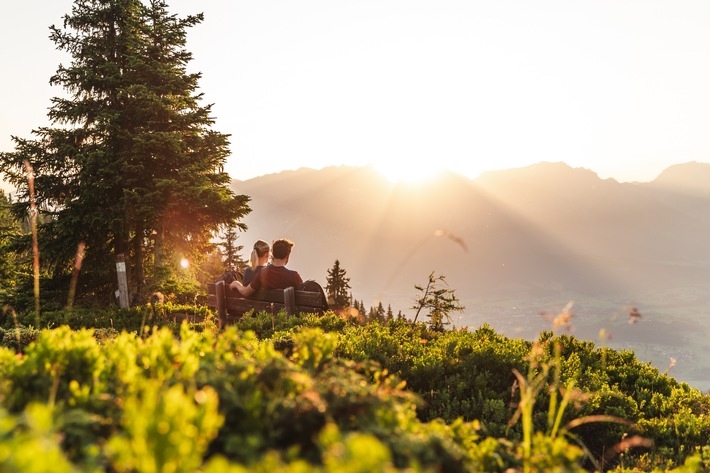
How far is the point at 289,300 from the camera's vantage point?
381 inches

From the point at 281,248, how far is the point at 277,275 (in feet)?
2.02

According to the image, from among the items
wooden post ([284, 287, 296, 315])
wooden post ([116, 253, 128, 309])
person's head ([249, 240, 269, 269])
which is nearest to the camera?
wooden post ([284, 287, 296, 315])

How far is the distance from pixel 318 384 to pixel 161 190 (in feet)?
49.5

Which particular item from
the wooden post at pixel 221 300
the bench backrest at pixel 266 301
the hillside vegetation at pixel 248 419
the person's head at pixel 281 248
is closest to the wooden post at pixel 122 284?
the bench backrest at pixel 266 301

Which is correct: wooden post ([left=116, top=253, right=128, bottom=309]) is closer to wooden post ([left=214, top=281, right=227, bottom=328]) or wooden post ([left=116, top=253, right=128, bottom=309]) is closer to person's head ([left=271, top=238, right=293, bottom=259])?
wooden post ([left=214, top=281, right=227, bottom=328])

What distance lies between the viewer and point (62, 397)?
8.50 ft

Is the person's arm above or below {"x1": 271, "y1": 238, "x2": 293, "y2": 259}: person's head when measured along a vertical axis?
below

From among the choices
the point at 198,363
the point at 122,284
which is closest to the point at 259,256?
the point at 122,284

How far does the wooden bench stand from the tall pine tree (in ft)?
20.0

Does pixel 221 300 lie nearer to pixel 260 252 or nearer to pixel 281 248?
pixel 260 252

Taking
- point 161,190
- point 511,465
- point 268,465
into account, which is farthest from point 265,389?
point 161,190

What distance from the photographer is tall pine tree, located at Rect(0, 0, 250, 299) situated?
16.1 metres

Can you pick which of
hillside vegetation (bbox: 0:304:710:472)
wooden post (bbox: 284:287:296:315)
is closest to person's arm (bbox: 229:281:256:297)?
wooden post (bbox: 284:287:296:315)

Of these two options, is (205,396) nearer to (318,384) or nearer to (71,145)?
(318,384)
